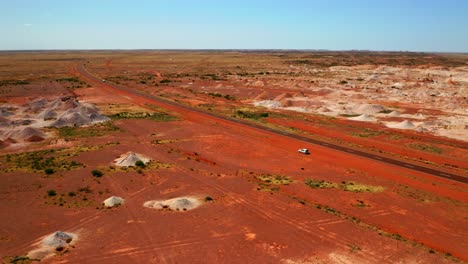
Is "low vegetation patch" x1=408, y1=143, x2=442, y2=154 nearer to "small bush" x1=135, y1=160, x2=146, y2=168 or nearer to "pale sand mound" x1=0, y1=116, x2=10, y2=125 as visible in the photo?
"small bush" x1=135, y1=160, x2=146, y2=168

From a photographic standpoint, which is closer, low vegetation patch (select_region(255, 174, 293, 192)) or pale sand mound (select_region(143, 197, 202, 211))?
pale sand mound (select_region(143, 197, 202, 211))

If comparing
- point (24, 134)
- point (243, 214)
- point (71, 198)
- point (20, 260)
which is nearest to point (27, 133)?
point (24, 134)

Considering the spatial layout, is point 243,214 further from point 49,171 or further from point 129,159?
point 49,171

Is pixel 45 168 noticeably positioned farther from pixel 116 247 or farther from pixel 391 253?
pixel 391 253

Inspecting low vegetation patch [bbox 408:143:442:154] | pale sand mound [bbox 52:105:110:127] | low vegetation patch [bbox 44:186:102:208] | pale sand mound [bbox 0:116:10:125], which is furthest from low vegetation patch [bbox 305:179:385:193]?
pale sand mound [bbox 0:116:10:125]

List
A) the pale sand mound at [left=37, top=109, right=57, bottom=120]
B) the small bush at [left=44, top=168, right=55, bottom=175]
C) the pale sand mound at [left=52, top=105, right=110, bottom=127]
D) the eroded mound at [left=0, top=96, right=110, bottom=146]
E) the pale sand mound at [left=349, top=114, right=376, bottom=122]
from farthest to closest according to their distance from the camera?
the pale sand mound at [left=349, top=114, right=376, bottom=122] < the pale sand mound at [left=37, top=109, right=57, bottom=120] < the pale sand mound at [left=52, top=105, right=110, bottom=127] < the eroded mound at [left=0, top=96, right=110, bottom=146] < the small bush at [left=44, top=168, right=55, bottom=175]

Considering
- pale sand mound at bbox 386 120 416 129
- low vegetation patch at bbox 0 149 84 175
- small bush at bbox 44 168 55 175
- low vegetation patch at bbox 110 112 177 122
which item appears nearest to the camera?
small bush at bbox 44 168 55 175

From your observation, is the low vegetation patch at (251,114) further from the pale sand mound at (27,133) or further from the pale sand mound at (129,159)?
the pale sand mound at (27,133)
